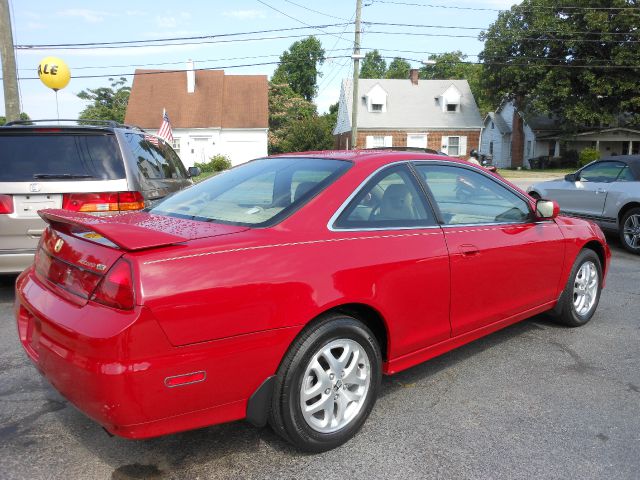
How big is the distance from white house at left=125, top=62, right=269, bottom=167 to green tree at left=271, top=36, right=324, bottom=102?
94.4ft

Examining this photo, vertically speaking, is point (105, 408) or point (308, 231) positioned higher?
point (308, 231)

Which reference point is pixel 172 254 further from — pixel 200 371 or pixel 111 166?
pixel 111 166

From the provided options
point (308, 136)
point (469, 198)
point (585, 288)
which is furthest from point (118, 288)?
point (308, 136)

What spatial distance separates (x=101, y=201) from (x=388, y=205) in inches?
117

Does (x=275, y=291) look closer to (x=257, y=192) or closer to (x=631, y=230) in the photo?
(x=257, y=192)

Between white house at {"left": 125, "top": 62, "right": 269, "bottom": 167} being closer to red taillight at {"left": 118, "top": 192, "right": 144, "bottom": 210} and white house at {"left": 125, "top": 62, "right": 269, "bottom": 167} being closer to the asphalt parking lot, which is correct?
red taillight at {"left": 118, "top": 192, "right": 144, "bottom": 210}

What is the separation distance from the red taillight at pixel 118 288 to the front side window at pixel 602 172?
8667 millimetres

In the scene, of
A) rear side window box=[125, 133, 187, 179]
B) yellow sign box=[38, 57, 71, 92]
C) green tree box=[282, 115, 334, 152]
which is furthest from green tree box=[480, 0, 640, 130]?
rear side window box=[125, 133, 187, 179]

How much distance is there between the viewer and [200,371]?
236 cm

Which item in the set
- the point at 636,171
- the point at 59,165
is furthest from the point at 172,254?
the point at 636,171

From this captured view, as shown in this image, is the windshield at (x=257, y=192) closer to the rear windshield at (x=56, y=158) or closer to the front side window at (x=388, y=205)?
the front side window at (x=388, y=205)

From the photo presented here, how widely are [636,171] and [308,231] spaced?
7.74 m

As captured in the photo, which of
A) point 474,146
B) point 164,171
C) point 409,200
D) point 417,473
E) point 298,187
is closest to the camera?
point 417,473

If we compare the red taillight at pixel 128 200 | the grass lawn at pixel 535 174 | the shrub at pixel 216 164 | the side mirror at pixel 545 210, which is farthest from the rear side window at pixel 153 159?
the shrub at pixel 216 164
